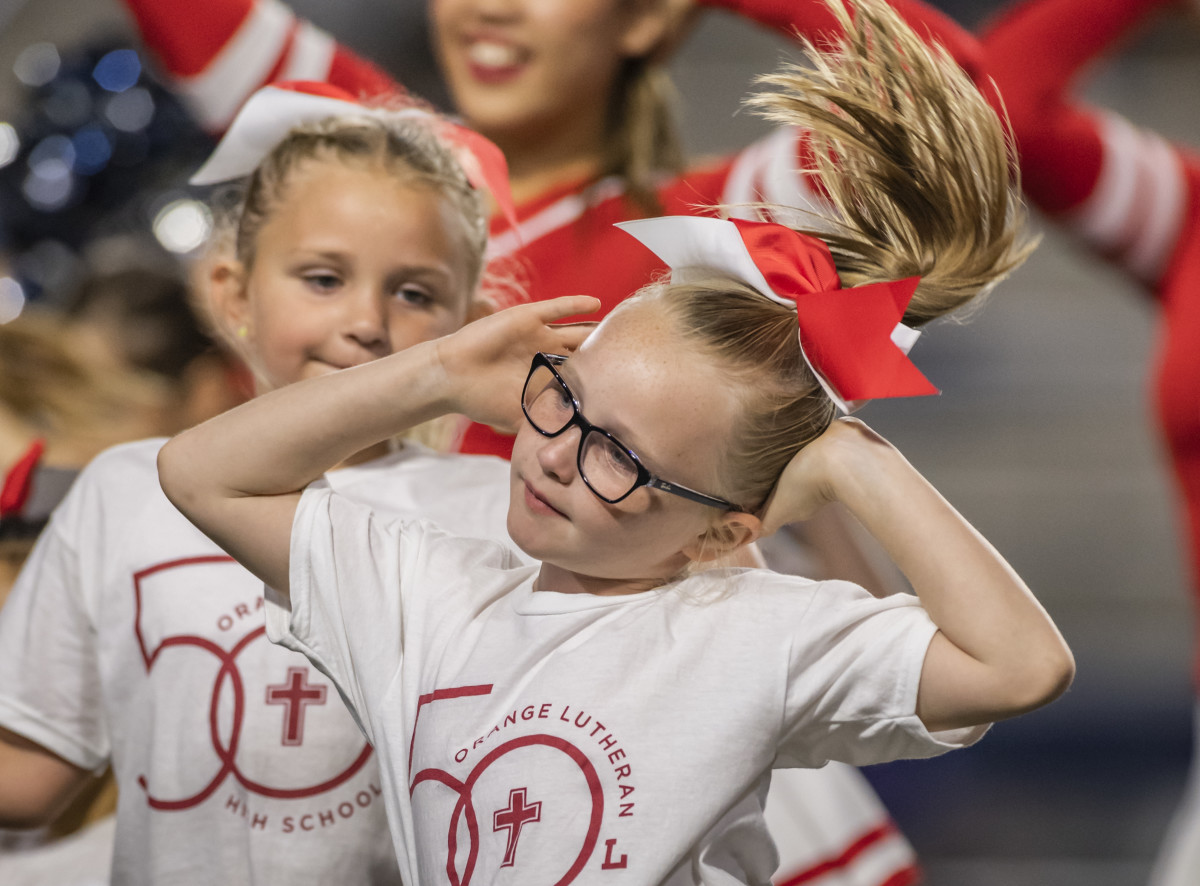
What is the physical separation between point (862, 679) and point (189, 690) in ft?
1.80

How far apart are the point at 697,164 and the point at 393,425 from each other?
0.98 meters

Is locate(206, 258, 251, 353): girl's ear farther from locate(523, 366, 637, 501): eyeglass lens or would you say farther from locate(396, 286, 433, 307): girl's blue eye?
locate(523, 366, 637, 501): eyeglass lens

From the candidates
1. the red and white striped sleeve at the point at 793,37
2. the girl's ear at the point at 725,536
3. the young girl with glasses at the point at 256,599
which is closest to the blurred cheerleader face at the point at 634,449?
the girl's ear at the point at 725,536

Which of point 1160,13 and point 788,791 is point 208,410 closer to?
point 788,791

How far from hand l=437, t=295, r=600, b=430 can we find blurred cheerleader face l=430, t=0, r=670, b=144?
760 mm

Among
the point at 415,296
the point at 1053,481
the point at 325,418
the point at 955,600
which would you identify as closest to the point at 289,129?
the point at 415,296

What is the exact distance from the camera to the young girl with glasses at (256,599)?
995 millimetres

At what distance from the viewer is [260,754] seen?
99 centimetres

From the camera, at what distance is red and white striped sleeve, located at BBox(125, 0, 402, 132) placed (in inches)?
61.1

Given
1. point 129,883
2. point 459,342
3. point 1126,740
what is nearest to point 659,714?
point 459,342

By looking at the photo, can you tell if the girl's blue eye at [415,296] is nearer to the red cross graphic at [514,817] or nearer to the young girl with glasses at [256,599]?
the young girl with glasses at [256,599]

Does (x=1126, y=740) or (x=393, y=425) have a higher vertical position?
(x=393, y=425)

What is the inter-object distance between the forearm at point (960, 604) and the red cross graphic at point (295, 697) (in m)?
0.47

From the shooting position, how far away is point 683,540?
808 mm
